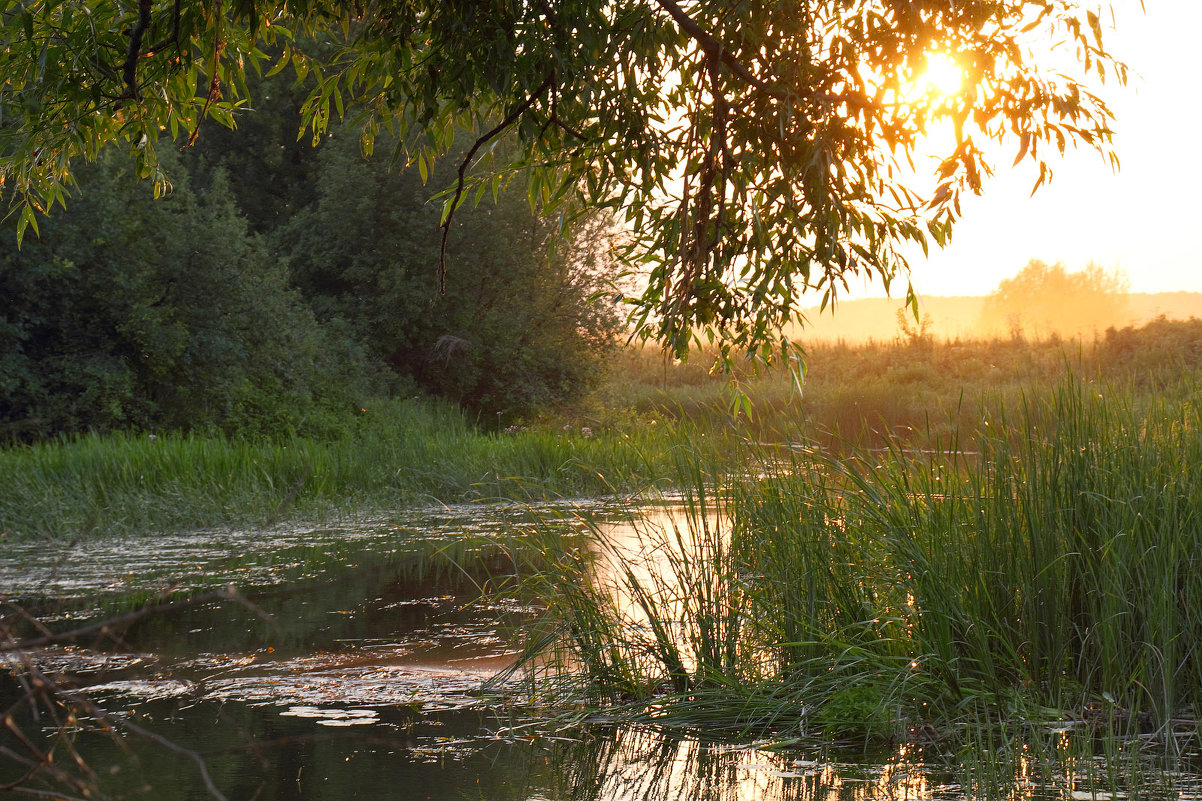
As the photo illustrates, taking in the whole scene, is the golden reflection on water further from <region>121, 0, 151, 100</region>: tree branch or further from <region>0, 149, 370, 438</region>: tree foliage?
<region>0, 149, 370, 438</region>: tree foliage

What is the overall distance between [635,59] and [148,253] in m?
12.4

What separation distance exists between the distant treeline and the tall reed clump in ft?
27.0

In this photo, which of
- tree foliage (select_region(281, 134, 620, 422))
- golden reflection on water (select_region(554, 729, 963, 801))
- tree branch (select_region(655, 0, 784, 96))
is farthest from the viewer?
tree foliage (select_region(281, 134, 620, 422))

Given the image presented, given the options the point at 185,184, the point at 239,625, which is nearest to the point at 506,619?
the point at 239,625

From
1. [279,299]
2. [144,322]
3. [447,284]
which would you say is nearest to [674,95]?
[144,322]

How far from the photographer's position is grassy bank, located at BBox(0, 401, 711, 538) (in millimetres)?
9750

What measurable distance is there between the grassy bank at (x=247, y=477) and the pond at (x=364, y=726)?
5.66 feet

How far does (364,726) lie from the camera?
4.32 metres

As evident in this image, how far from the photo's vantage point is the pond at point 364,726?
11.8 ft

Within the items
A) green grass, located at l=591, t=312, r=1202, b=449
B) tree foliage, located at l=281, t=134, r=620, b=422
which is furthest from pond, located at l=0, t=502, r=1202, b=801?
tree foliage, located at l=281, t=134, r=620, b=422

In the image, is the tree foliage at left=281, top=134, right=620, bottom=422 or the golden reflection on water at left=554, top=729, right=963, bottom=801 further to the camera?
the tree foliage at left=281, top=134, right=620, bottom=422

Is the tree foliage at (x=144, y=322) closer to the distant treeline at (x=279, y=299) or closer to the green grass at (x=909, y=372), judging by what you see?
the distant treeline at (x=279, y=299)

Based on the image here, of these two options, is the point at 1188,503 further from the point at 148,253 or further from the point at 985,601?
the point at 148,253

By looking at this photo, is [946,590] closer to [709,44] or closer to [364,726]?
[364,726]
